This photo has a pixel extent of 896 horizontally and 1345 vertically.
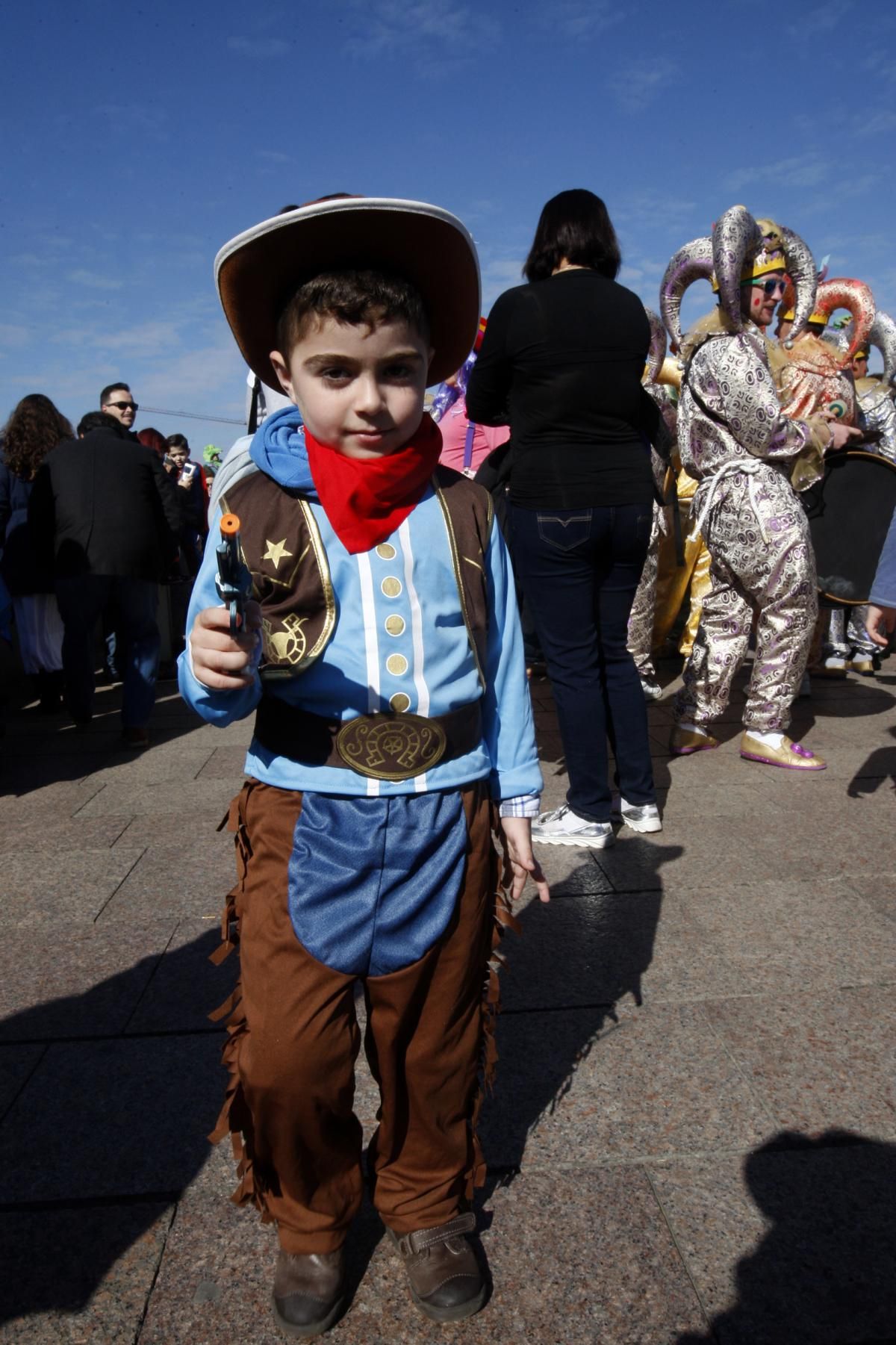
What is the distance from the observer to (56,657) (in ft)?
20.9

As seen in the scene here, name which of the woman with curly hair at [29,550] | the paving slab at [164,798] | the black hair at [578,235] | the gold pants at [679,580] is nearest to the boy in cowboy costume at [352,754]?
the black hair at [578,235]

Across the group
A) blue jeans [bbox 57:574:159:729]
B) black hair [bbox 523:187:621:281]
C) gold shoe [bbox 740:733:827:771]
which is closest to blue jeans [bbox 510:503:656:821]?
black hair [bbox 523:187:621:281]

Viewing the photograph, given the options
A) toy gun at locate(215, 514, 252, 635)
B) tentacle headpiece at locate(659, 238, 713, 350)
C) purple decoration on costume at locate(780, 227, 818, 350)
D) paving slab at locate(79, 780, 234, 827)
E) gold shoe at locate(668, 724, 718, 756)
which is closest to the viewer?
toy gun at locate(215, 514, 252, 635)

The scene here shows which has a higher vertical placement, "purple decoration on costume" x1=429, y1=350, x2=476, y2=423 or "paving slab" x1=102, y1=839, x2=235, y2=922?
"purple decoration on costume" x1=429, y1=350, x2=476, y2=423

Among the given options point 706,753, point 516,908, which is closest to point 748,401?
point 706,753

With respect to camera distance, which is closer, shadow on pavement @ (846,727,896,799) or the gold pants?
shadow on pavement @ (846,727,896,799)

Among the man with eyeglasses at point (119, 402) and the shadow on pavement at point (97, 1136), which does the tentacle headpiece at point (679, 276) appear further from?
the shadow on pavement at point (97, 1136)

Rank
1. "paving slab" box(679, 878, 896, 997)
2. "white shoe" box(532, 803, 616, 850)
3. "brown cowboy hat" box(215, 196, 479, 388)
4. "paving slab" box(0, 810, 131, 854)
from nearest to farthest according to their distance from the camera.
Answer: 1. "brown cowboy hat" box(215, 196, 479, 388)
2. "paving slab" box(679, 878, 896, 997)
3. "white shoe" box(532, 803, 616, 850)
4. "paving slab" box(0, 810, 131, 854)

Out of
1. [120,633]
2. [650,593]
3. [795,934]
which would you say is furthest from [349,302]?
[650,593]

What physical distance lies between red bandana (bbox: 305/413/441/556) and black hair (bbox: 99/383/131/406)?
5.40 meters

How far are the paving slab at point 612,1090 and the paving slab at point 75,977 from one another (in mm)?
959

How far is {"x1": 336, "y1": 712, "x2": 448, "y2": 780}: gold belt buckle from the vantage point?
4.79 feet

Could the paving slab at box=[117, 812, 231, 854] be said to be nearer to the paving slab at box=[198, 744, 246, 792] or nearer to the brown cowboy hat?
the paving slab at box=[198, 744, 246, 792]

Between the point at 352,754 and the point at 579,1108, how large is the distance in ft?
3.32
